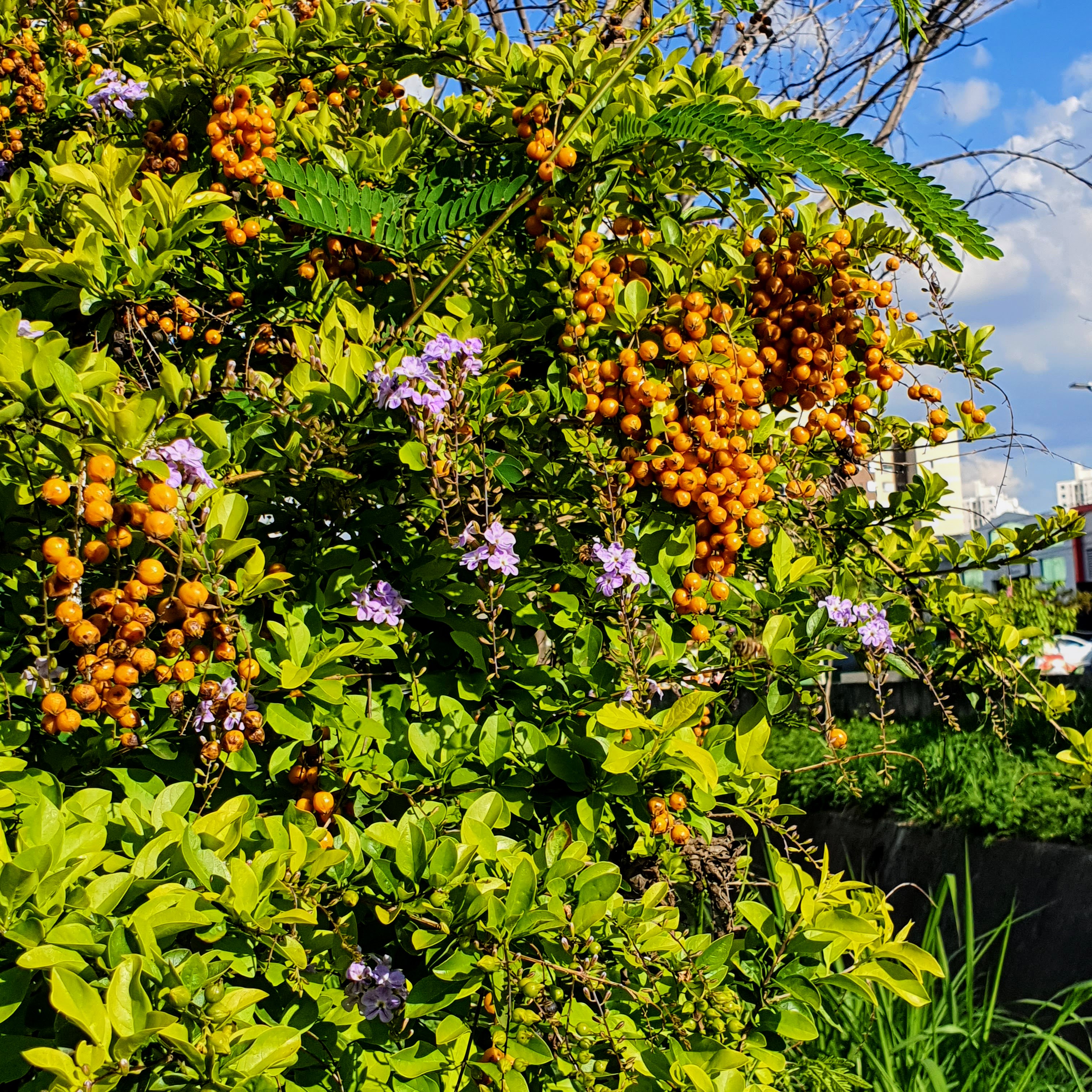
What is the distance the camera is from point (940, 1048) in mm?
2721

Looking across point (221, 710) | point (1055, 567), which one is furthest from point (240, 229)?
point (1055, 567)

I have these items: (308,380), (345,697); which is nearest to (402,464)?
(308,380)

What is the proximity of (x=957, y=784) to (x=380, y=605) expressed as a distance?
159 inches

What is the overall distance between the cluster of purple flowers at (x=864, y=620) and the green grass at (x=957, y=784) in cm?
191

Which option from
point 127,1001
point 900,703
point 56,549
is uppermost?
point 900,703

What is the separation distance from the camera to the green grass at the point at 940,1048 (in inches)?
94.7

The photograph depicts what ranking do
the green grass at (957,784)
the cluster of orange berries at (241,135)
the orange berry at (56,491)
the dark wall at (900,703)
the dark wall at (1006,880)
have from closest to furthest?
the orange berry at (56,491) < the cluster of orange berries at (241,135) < the dark wall at (1006,880) < the green grass at (957,784) < the dark wall at (900,703)

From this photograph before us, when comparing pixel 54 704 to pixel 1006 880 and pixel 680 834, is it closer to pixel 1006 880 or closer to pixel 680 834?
pixel 680 834

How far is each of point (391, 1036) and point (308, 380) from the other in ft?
3.53

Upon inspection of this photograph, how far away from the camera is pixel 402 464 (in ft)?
5.49

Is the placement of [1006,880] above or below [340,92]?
below

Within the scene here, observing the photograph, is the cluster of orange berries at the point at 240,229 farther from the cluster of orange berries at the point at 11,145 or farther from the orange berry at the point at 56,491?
the orange berry at the point at 56,491

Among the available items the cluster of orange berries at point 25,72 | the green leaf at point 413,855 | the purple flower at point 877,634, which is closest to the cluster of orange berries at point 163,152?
the cluster of orange berries at point 25,72

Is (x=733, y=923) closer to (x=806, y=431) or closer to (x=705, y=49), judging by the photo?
(x=806, y=431)
